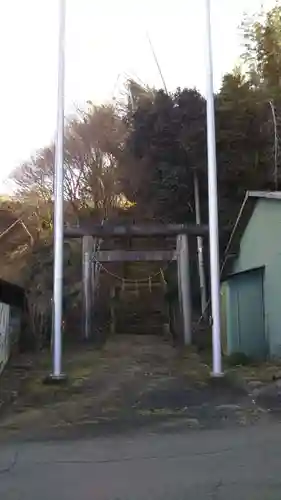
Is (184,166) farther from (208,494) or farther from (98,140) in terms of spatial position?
(208,494)

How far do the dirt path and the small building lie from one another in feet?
9.21

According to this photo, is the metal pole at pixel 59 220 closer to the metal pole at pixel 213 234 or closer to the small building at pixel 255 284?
the metal pole at pixel 213 234

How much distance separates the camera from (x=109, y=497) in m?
5.16

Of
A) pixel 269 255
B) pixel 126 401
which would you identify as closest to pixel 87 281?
pixel 269 255

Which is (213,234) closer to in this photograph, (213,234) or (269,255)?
(213,234)

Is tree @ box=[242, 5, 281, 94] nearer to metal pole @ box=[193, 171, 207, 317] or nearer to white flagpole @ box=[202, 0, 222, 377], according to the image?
metal pole @ box=[193, 171, 207, 317]

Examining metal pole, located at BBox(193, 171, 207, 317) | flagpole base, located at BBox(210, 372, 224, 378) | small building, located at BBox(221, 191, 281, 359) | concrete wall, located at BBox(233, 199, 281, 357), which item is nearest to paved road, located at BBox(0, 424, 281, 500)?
flagpole base, located at BBox(210, 372, 224, 378)

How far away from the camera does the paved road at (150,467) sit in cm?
528

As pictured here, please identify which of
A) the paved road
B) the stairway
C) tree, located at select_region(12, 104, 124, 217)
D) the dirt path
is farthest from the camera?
tree, located at select_region(12, 104, 124, 217)

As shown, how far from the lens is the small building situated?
51.0ft

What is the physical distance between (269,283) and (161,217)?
383 inches

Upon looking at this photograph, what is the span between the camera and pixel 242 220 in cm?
1870

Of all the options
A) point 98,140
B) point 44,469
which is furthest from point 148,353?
point 98,140

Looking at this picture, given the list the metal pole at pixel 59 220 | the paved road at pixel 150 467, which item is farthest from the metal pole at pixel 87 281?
the paved road at pixel 150 467
